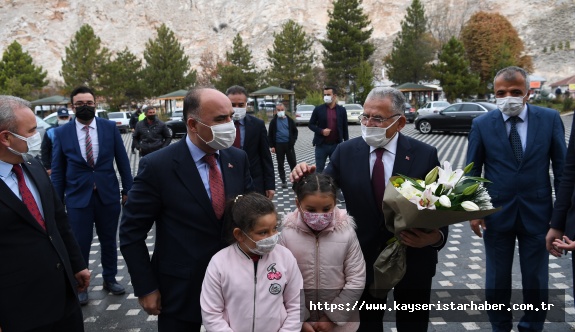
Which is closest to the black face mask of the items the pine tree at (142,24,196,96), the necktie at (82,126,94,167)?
the necktie at (82,126,94,167)

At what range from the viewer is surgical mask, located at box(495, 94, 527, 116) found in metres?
3.31

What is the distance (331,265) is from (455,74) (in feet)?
131

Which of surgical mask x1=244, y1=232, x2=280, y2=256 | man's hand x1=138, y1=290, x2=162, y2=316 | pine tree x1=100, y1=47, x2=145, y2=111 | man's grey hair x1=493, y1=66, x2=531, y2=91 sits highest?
pine tree x1=100, y1=47, x2=145, y2=111

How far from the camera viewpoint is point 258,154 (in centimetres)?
586

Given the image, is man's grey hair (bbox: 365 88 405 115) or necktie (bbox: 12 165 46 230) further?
man's grey hair (bbox: 365 88 405 115)

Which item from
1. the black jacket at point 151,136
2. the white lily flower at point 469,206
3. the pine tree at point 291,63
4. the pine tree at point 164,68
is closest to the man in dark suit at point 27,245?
the white lily flower at point 469,206

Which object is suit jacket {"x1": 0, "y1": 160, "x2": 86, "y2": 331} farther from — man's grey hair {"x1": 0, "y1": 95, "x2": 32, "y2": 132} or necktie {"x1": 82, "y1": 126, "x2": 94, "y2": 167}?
necktie {"x1": 82, "y1": 126, "x2": 94, "y2": 167}

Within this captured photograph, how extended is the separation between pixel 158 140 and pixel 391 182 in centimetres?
690

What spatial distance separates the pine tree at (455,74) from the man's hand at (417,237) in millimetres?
38797

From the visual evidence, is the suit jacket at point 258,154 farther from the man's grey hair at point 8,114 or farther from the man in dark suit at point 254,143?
the man's grey hair at point 8,114

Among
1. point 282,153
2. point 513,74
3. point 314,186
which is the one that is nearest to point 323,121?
point 282,153

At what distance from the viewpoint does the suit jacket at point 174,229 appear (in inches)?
94.8

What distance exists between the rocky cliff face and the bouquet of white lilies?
6153 centimetres

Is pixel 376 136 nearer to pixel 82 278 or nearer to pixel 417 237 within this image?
pixel 417 237
